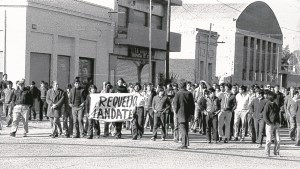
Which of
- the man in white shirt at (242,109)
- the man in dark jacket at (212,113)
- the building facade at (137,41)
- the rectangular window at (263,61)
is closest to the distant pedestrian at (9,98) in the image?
the man in dark jacket at (212,113)

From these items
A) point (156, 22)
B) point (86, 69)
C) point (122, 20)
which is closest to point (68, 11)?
point (86, 69)

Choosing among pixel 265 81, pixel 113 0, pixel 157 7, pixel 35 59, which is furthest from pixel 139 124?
pixel 265 81

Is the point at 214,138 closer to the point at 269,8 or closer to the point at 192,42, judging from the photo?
the point at 192,42

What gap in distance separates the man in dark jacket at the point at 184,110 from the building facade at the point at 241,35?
4493 cm

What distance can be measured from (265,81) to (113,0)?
43.7 m

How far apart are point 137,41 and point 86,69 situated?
544 cm

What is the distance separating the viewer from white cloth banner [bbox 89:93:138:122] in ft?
68.3

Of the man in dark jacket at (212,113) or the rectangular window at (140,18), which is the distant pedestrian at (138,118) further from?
the rectangular window at (140,18)

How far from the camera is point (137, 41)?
4478 centimetres

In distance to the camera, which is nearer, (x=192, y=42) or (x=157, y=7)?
(x=157, y=7)

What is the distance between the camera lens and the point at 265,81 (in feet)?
274

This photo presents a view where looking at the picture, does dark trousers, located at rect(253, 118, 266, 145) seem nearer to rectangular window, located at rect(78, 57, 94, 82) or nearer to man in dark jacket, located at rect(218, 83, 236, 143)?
man in dark jacket, located at rect(218, 83, 236, 143)

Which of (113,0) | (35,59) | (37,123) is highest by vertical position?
(113,0)

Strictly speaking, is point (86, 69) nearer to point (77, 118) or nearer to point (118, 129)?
point (118, 129)
